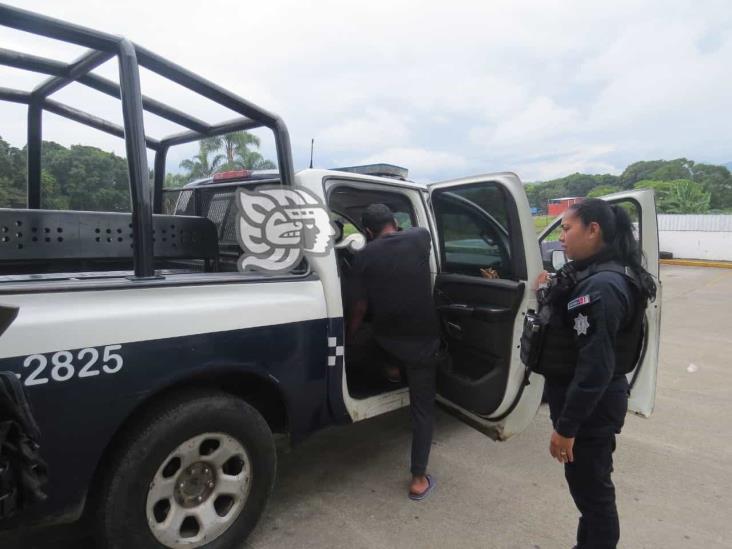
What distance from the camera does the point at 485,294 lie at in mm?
2766

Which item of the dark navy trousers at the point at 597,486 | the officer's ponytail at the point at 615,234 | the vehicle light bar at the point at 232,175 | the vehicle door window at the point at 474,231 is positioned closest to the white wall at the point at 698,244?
the vehicle door window at the point at 474,231

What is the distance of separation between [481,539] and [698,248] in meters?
21.0

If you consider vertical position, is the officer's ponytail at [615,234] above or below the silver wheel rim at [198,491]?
above

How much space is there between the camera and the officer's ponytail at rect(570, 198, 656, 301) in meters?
1.90

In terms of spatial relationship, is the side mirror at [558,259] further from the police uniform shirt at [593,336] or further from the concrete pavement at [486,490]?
the police uniform shirt at [593,336]

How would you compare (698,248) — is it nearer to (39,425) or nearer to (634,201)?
(634,201)

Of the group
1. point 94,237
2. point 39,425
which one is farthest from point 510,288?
point 94,237

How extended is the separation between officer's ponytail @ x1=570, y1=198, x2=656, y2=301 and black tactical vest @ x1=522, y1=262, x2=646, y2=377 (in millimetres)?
39

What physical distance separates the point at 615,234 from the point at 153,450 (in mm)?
1986

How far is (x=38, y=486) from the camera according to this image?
1.48 m

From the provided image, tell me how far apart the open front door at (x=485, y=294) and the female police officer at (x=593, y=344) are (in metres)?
0.56

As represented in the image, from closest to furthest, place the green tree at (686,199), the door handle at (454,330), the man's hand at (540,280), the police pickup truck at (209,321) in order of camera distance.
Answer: the police pickup truck at (209,321), the man's hand at (540,280), the door handle at (454,330), the green tree at (686,199)

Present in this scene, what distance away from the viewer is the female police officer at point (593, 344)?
177 cm

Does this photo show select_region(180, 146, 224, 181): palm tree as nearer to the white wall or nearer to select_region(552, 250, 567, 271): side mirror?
select_region(552, 250, 567, 271): side mirror
